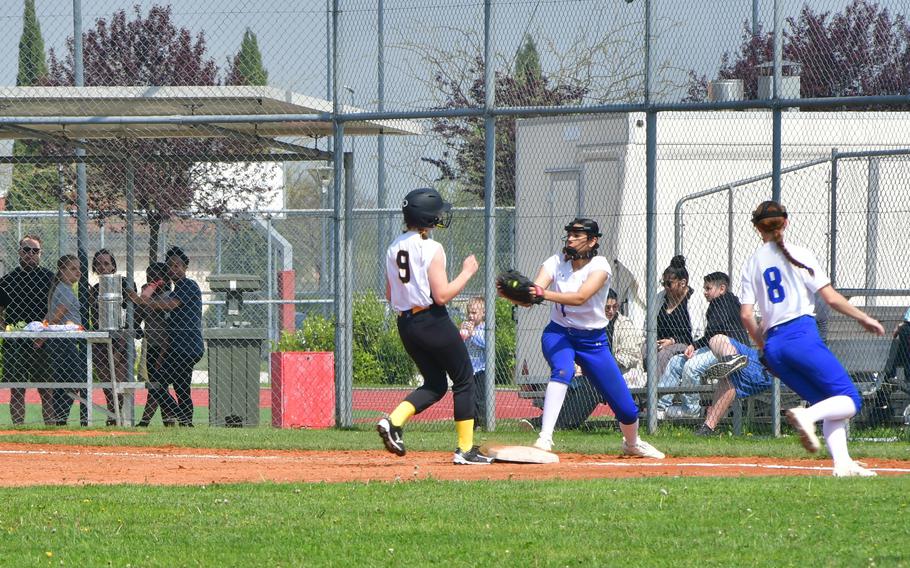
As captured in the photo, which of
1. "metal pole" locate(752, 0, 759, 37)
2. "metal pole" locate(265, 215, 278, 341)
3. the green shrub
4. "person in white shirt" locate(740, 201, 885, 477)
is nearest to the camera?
"person in white shirt" locate(740, 201, 885, 477)

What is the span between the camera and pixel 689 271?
47.4 feet

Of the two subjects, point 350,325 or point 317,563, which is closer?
point 317,563

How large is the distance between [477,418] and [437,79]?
337 centimetres

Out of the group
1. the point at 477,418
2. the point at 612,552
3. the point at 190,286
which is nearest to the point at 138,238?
the point at 190,286

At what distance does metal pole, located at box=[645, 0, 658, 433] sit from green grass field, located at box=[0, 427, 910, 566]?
3999 mm

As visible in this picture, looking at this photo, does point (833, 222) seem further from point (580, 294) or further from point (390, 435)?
point (390, 435)

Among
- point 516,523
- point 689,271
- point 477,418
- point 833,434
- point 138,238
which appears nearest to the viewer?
point 516,523

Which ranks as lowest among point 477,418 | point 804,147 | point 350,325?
point 477,418

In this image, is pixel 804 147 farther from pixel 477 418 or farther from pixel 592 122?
pixel 477 418


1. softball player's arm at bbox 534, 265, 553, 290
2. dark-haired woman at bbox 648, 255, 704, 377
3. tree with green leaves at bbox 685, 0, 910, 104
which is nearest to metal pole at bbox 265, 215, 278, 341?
dark-haired woman at bbox 648, 255, 704, 377

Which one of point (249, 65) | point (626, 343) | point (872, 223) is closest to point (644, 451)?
point (626, 343)

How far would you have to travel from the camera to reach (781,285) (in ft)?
28.2

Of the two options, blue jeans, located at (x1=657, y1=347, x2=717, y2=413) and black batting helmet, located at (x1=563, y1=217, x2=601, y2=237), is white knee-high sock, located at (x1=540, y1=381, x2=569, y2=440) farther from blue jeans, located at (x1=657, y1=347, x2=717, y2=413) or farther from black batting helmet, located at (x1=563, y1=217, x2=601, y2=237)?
blue jeans, located at (x1=657, y1=347, x2=717, y2=413)

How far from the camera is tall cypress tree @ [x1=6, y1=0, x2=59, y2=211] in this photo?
15739 millimetres
